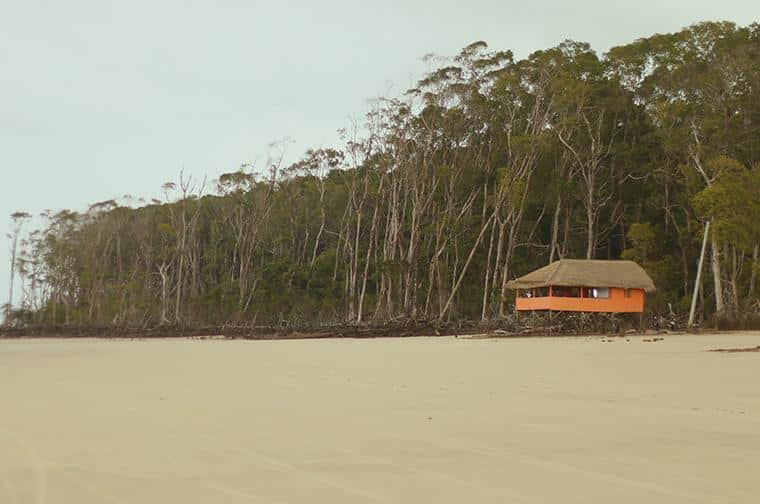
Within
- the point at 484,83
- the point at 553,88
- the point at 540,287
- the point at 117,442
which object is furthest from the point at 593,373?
the point at 484,83

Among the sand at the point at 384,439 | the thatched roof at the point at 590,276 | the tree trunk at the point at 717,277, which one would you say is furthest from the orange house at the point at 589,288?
the sand at the point at 384,439

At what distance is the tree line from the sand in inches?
768

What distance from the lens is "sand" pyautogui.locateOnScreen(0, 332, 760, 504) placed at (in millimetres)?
3272

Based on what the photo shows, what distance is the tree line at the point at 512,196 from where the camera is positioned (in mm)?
31484

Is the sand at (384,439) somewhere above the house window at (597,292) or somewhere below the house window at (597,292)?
below

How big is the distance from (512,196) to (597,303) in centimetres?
910

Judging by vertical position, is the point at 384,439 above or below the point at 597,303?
below

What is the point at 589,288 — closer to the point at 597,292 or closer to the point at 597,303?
the point at 597,292

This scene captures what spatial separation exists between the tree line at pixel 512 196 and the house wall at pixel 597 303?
2.92 metres

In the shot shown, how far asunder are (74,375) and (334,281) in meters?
33.0

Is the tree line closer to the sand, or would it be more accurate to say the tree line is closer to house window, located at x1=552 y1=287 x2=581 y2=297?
house window, located at x1=552 y1=287 x2=581 y2=297

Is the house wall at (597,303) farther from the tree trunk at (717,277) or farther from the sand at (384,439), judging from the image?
the sand at (384,439)

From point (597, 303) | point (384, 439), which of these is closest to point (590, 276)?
point (597, 303)

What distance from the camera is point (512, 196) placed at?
112 feet
